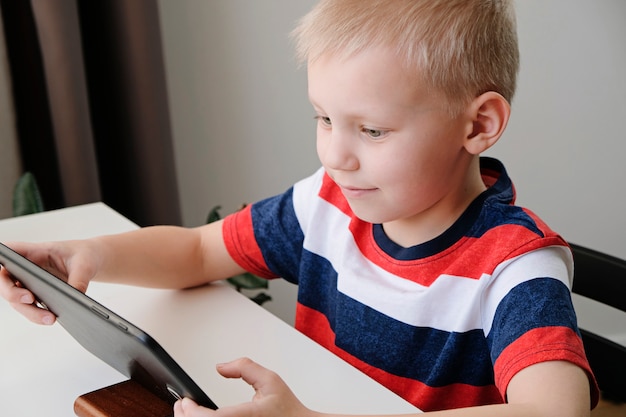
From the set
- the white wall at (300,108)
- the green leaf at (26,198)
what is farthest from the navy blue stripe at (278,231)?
the white wall at (300,108)

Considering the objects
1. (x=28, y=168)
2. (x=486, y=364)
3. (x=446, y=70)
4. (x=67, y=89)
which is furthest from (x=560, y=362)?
(x=28, y=168)

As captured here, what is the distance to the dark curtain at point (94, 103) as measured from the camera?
5.26ft

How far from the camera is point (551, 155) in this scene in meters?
2.04

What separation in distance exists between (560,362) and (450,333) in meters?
0.19

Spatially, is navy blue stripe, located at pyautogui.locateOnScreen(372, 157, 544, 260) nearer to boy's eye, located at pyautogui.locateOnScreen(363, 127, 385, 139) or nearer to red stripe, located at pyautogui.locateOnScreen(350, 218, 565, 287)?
red stripe, located at pyautogui.locateOnScreen(350, 218, 565, 287)

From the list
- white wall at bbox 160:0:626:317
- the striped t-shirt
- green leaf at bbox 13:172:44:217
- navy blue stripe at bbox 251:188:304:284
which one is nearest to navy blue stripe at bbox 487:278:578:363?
the striped t-shirt

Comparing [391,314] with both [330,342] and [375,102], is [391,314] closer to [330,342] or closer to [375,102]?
[330,342]

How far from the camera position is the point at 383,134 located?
79 centimetres

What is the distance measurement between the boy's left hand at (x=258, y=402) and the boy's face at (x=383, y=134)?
244mm

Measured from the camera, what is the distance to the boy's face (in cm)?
77

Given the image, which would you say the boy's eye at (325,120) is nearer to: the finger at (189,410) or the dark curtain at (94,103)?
the finger at (189,410)

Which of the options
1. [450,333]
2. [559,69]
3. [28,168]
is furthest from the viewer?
[559,69]

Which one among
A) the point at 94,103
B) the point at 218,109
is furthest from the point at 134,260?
the point at 218,109

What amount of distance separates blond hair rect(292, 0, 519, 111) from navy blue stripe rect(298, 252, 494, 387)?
257 mm
